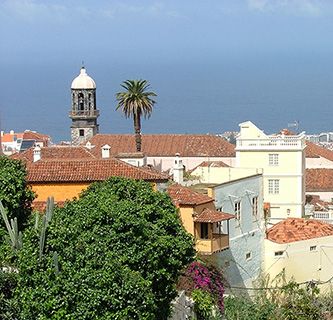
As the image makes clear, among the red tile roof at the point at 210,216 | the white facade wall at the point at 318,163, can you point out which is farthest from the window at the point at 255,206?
the white facade wall at the point at 318,163

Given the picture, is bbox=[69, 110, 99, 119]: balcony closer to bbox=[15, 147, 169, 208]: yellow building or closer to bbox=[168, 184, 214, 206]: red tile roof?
bbox=[15, 147, 169, 208]: yellow building

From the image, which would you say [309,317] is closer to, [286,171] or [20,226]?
[20,226]

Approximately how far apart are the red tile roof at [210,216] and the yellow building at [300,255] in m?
4.21

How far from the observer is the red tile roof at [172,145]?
2721 inches

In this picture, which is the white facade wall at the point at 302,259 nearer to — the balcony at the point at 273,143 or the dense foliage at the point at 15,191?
the dense foliage at the point at 15,191

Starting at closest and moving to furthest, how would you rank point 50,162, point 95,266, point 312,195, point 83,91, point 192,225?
1. point 95,266
2. point 192,225
3. point 50,162
4. point 312,195
5. point 83,91

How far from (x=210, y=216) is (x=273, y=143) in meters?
21.7

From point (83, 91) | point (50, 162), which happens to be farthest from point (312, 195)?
point (50, 162)

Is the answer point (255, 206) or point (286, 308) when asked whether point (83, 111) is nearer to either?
point (255, 206)

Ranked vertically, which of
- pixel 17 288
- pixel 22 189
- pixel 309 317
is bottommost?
pixel 309 317

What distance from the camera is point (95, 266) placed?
19844 mm

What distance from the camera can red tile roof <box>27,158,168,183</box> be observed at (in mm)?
33406

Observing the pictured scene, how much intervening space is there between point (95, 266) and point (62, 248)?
2.74 ft

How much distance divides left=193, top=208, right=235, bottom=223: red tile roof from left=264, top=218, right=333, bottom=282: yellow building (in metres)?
4.21
